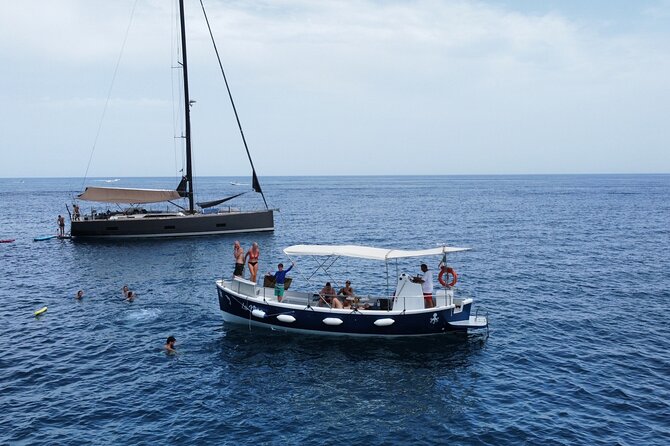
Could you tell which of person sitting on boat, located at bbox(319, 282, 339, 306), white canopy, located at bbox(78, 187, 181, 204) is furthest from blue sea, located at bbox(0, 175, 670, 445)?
white canopy, located at bbox(78, 187, 181, 204)

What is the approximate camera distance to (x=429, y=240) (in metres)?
56.1

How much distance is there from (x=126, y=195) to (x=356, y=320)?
4090 cm

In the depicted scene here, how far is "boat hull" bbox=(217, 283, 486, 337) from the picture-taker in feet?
76.4

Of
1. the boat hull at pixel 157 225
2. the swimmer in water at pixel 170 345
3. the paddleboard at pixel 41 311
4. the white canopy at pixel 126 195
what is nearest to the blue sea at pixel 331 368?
the swimmer in water at pixel 170 345

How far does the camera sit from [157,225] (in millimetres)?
54500

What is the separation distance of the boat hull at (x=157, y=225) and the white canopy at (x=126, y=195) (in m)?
1.81

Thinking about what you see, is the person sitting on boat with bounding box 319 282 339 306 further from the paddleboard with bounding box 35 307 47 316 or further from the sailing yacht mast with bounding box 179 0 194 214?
the sailing yacht mast with bounding box 179 0 194 214

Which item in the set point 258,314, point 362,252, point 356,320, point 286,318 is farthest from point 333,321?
point 258,314

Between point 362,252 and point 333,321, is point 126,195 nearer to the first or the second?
point 362,252

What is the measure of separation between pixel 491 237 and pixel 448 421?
43683mm

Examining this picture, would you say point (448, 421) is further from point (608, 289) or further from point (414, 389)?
point (608, 289)

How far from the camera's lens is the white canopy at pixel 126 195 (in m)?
54.3

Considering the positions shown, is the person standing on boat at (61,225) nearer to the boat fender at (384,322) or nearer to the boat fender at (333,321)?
the boat fender at (333,321)

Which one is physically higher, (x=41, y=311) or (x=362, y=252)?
(x=362, y=252)
